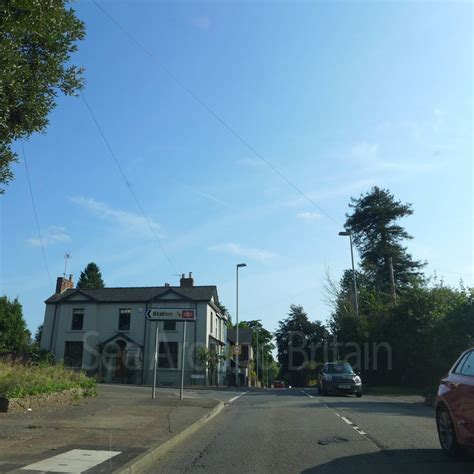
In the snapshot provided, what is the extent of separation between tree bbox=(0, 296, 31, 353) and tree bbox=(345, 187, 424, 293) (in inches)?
1351

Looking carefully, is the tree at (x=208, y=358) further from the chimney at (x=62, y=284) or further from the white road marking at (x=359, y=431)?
the white road marking at (x=359, y=431)

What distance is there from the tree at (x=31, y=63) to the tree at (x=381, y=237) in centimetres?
4789

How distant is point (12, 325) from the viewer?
4719 centimetres

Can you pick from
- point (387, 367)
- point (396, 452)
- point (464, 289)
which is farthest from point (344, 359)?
point (396, 452)

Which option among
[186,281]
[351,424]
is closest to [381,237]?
[186,281]

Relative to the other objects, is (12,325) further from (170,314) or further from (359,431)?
(359,431)

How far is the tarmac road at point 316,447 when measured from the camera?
22.2 ft

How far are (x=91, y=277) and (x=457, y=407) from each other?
7256 centimetres

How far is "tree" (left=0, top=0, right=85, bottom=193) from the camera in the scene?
671 cm

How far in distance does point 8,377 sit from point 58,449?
633 centimetres

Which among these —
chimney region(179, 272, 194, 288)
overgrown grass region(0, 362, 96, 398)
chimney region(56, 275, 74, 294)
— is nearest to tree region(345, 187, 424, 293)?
chimney region(179, 272, 194, 288)

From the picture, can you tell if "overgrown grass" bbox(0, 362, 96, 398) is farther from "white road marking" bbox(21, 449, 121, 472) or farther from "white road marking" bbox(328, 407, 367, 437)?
"white road marking" bbox(328, 407, 367, 437)

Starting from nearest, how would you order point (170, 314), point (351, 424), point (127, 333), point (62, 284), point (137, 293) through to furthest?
point (351, 424) < point (170, 314) < point (127, 333) < point (137, 293) < point (62, 284)

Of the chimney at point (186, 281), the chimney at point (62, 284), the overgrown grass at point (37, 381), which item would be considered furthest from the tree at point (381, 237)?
the overgrown grass at point (37, 381)
